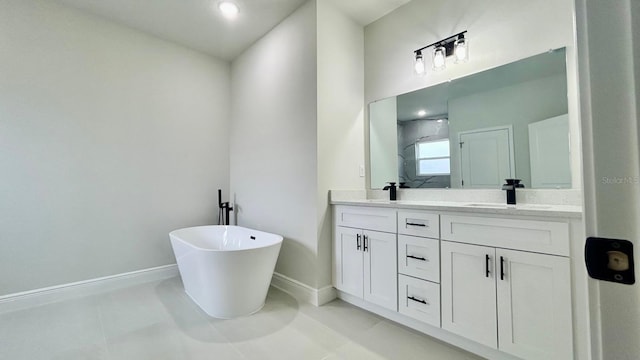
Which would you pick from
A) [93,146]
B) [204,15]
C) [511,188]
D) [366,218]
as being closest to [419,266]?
[366,218]

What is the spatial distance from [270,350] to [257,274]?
60cm

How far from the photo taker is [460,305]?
1689 mm

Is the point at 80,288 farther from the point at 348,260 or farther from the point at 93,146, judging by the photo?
the point at 348,260

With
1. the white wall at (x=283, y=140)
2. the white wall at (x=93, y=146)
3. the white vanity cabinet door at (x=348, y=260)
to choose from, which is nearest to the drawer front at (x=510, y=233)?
the white vanity cabinet door at (x=348, y=260)

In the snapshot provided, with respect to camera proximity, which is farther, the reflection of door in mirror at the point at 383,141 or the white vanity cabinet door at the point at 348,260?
the reflection of door in mirror at the point at 383,141

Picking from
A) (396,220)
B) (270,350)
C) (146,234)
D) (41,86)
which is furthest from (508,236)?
(41,86)

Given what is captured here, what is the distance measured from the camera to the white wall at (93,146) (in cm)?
236

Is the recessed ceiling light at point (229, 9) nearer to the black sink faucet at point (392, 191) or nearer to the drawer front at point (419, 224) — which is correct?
the black sink faucet at point (392, 191)

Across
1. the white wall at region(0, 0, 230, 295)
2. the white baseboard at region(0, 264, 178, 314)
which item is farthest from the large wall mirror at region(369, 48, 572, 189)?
the white baseboard at region(0, 264, 178, 314)

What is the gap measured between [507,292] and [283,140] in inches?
86.2

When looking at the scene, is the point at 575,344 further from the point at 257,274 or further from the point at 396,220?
the point at 257,274

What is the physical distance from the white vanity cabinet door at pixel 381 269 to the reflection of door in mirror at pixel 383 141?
748 millimetres

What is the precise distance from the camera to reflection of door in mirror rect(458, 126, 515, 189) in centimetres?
199

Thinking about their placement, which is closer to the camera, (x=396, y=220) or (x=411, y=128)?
(x=396, y=220)
